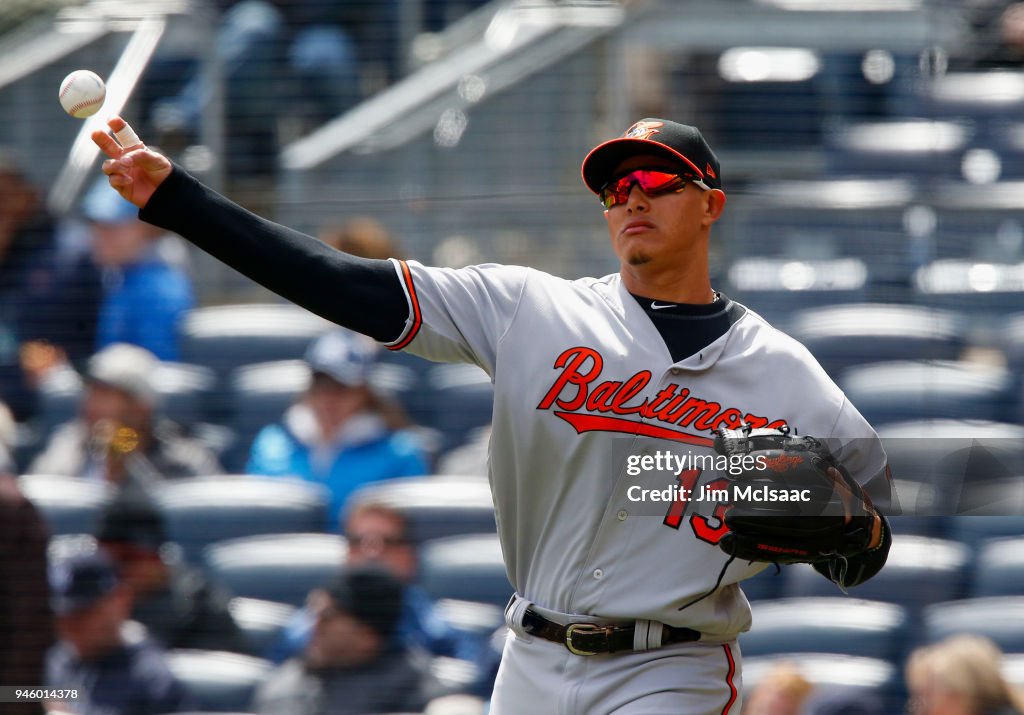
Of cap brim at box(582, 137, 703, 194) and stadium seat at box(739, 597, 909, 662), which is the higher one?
cap brim at box(582, 137, 703, 194)

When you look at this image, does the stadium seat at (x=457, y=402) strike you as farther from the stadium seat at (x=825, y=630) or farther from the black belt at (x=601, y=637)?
the black belt at (x=601, y=637)

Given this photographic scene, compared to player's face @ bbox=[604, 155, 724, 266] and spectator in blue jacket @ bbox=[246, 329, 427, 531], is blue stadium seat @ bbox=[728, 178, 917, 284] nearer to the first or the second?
spectator in blue jacket @ bbox=[246, 329, 427, 531]

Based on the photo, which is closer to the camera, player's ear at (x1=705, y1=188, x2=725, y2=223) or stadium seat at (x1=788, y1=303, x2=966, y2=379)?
player's ear at (x1=705, y1=188, x2=725, y2=223)

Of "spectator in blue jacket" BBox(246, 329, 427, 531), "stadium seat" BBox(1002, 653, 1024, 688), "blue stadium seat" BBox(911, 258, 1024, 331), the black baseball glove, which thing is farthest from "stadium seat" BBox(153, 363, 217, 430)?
the black baseball glove

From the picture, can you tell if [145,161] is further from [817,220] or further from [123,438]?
[817,220]

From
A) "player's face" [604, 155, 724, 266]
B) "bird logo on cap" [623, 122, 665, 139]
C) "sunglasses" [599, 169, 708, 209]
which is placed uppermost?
"bird logo on cap" [623, 122, 665, 139]

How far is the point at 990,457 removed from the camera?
4086mm

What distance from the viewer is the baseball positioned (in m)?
2.23

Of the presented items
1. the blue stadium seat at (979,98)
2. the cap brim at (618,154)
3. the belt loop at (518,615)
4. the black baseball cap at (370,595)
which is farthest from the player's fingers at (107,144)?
the blue stadium seat at (979,98)

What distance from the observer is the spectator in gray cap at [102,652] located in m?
4.07

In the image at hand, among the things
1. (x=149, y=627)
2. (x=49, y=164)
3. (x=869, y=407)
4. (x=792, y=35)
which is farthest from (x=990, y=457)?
(x=49, y=164)

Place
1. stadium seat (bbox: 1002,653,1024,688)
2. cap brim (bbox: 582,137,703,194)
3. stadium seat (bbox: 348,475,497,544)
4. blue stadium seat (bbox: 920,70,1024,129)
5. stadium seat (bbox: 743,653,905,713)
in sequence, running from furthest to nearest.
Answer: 1. blue stadium seat (bbox: 920,70,1024,129)
2. stadium seat (bbox: 348,475,497,544)
3. stadium seat (bbox: 743,653,905,713)
4. stadium seat (bbox: 1002,653,1024,688)
5. cap brim (bbox: 582,137,703,194)

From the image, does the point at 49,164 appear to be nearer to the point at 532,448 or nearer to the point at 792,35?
the point at 792,35

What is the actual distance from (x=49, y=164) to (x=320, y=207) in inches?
42.8
